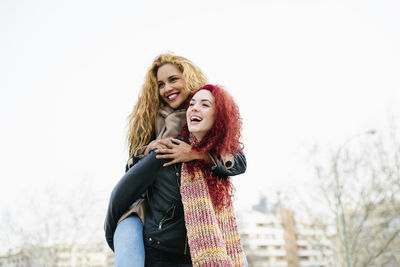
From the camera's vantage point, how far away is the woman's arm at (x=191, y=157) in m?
2.37

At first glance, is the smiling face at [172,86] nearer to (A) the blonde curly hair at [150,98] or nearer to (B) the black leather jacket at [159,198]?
(A) the blonde curly hair at [150,98]

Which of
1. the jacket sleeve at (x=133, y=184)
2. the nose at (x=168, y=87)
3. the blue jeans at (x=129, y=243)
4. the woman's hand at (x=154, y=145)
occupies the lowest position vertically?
the blue jeans at (x=129, y=243)

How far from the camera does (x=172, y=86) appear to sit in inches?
109

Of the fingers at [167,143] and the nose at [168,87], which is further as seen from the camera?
the nose at [168,87]

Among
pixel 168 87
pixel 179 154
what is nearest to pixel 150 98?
pixel 168 87

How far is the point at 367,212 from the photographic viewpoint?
18.8m

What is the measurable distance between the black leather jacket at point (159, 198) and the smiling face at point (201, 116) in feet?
0.74

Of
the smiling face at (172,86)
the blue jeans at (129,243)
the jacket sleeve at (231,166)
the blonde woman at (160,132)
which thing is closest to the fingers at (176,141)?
the blonde woman at (160,132)

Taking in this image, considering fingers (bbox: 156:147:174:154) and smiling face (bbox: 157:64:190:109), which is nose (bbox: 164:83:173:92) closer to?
smiling face (bbox: 157:64:190:109)

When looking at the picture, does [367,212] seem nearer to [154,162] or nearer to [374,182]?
[374,182]

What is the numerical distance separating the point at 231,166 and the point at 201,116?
33cm

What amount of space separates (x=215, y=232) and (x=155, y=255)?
441 mm

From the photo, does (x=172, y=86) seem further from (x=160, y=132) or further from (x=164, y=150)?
(x=164, y=150)

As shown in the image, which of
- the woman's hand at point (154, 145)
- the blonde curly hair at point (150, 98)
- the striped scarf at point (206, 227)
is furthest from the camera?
the blonde curly hair at point (150, 98)
